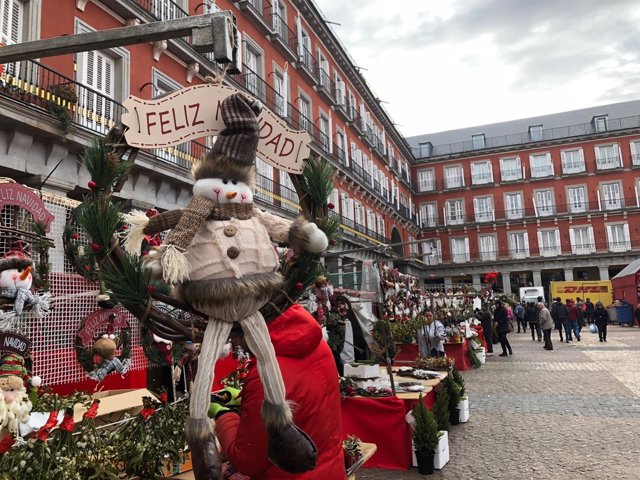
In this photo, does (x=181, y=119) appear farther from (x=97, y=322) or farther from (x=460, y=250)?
(x=460, y=250)

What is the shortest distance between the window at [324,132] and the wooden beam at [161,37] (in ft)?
67.3

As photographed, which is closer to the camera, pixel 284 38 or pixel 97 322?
pixel 97 322

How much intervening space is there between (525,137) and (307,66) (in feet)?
105

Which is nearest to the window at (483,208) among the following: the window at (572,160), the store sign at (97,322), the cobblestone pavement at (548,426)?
the window at (572,160)

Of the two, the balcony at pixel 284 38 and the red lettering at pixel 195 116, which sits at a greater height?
the balcony at pixel 284 38

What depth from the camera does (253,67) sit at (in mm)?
17547

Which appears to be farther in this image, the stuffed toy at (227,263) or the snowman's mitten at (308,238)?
the snowman's mitten at (308,238)

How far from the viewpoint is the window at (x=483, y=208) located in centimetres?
4228

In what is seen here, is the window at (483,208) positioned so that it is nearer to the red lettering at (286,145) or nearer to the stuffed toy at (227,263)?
the red lettering at (286,145)

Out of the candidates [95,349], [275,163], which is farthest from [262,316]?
[95,349]

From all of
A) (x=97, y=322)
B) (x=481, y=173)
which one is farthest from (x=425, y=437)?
(x=481, y=173)

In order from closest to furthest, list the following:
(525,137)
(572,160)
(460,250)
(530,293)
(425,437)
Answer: (425,437) → (530,293) → (572,160) → (460,250) → (525,137)

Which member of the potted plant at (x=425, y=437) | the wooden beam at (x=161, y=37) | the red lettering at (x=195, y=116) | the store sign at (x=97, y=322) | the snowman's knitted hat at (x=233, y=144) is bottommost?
the potted plant at (x=425, y=437)

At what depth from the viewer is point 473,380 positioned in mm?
10867
